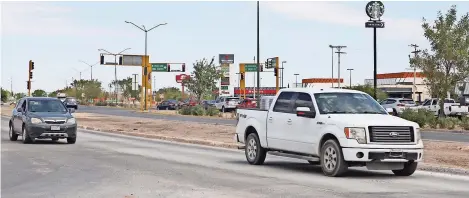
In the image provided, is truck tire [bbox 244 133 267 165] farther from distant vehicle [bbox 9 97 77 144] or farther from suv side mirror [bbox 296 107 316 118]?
distant vehicle [bbox 9 97 77 144]

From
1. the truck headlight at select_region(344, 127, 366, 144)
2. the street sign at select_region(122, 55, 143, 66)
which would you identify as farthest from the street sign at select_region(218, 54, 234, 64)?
the truck headlight at select_region(344, 127, 366, 144)

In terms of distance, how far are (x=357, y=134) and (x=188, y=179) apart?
3.37 meters

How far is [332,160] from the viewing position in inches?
621

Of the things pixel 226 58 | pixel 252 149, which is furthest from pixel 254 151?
pixel 226 58

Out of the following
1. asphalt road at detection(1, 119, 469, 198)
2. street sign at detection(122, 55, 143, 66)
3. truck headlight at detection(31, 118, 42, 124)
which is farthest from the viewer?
street sign at detection(122, 55, 143, 66)

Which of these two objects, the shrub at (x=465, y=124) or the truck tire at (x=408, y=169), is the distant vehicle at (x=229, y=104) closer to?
the shrub at (x=465, y=124)

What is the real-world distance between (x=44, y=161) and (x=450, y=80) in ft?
111

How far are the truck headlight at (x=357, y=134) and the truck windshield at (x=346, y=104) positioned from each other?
1.06 m

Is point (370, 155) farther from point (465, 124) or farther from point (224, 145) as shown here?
point (465, 124)

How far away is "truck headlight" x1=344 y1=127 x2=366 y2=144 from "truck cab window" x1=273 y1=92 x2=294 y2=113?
93.9 inches

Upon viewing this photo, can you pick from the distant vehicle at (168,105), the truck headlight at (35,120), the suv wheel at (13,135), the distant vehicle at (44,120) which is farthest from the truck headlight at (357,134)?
the distant vehicle at (168,105)

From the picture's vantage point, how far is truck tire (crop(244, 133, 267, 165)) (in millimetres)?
18750

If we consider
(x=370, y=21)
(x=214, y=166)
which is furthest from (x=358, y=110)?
(x=370, y=21)

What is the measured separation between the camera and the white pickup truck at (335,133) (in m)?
15.4
